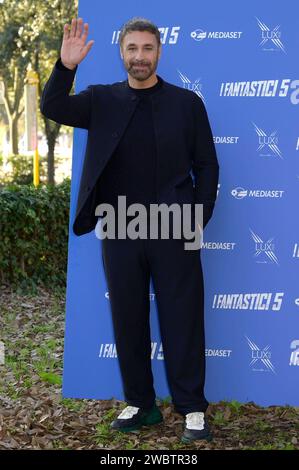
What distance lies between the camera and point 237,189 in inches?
186

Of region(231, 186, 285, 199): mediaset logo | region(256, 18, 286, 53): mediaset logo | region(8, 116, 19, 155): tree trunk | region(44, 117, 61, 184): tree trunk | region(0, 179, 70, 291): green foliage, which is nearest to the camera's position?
region(256, 18, 286, 53): mediaset logo

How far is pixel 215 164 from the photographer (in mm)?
4238

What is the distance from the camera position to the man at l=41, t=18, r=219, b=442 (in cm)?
411

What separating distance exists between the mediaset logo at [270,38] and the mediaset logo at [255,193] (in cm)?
90

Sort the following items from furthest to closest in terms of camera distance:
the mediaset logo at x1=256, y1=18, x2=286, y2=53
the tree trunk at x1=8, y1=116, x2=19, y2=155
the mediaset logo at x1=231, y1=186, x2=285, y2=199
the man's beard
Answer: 1. the tree trunk at x1=8, y1=116, x2=19, y2=155
2. the mediaset logo at x1=231, y1=186, x2=285, y2=199
3. the mediaset logo at x1=256, y1=18, x2=286, y2=53
4. the man's beard

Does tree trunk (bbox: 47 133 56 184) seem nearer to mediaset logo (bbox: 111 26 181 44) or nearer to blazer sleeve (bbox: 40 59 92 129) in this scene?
mediaset logo (bbox: 111 26 181 44)

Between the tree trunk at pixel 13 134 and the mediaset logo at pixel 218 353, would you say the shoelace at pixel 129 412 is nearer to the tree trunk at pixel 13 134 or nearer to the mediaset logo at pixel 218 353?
the mediaset logo at pixel 218 353

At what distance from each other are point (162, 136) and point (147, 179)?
264 mm

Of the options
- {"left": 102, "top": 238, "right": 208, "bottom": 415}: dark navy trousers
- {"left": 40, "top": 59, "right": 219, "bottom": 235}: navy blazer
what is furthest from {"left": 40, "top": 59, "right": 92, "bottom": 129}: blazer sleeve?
{"left": 102, "top": 238, "right": 208, "bottom": 415}: dark navy trousers

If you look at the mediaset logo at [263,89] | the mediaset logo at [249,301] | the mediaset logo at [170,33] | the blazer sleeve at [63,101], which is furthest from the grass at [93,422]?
the mediaset logo at [170,33]

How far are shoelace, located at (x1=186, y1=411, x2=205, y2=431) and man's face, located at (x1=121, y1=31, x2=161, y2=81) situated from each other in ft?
6.56

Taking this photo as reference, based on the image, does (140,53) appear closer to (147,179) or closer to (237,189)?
(147,179)

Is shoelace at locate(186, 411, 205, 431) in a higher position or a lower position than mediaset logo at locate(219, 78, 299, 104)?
lower

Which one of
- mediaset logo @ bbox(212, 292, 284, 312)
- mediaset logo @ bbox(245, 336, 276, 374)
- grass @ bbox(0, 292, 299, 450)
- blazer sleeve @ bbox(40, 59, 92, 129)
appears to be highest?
blazer sleeve @ bbox(40, 59, 92, 129)
